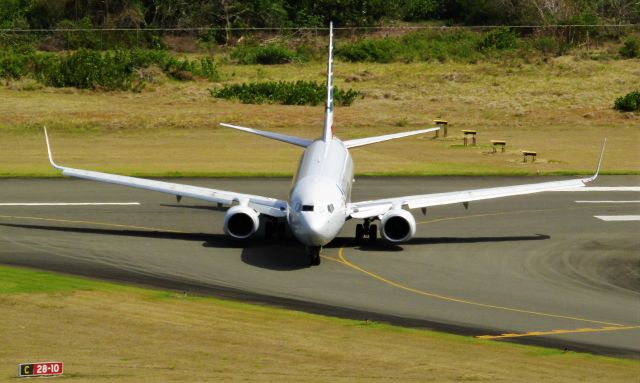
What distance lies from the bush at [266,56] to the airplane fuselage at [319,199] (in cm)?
6899

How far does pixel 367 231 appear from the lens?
48.5 metres

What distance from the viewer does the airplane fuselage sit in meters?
41.8

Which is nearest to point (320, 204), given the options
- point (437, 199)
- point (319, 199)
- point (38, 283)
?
point (319, 199)

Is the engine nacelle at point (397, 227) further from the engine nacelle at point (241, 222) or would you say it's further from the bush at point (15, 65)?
the bush at point (15, 65)

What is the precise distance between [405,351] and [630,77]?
83.1 metres

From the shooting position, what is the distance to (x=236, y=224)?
45781mm

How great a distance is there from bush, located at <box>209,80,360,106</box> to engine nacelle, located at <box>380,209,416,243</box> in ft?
172

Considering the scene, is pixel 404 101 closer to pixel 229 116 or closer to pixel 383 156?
pixel 229 116

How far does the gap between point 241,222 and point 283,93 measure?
5366 cm

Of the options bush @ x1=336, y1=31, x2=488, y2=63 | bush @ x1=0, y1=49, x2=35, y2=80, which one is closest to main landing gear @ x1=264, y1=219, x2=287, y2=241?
bush @ x1=0, y1=49, x2=35, y2=80

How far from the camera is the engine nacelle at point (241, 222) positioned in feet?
149

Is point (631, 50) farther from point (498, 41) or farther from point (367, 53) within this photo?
point (367, 53)

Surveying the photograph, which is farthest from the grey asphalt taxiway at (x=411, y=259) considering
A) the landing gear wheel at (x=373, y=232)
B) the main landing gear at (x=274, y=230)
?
the main landing gear at (x=274, y=230)

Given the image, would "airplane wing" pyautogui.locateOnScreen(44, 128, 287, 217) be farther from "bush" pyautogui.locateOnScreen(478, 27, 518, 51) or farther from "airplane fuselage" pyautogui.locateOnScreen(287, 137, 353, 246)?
"bush" pyautogui.locateOnScreen(478, 27, 518, 51)
